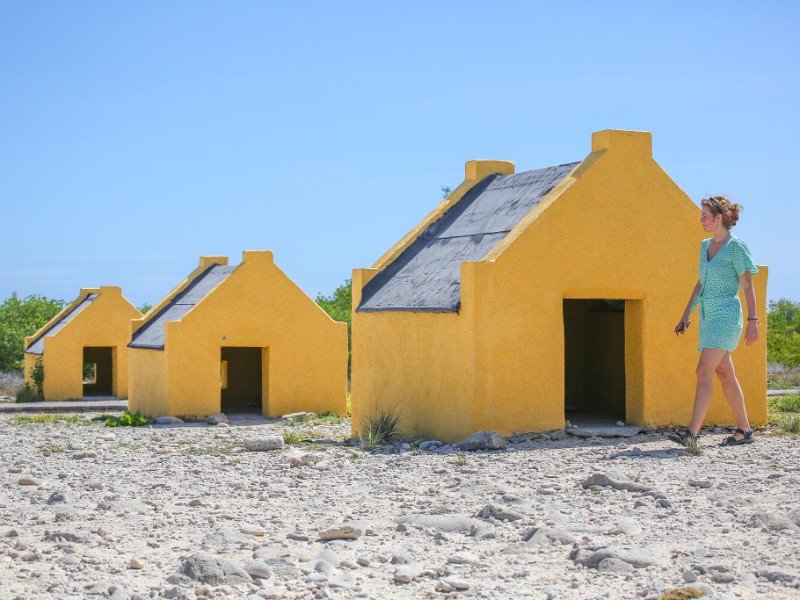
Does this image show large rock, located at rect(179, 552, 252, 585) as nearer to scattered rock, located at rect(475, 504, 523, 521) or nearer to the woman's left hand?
scattered rock, located at rect(475, 504, 523, 521)

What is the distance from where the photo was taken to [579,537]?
751 centimetres

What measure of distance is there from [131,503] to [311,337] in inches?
544

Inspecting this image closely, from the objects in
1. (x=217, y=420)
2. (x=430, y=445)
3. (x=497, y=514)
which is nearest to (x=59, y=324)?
(x=217, y=420)

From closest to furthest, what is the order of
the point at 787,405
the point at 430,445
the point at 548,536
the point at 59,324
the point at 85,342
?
the point at 548,536 < the point at 430,445 < the point at 787,405 < the point at 85,342 < the point at 59,324

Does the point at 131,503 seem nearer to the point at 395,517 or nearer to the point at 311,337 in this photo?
the point at 395,517

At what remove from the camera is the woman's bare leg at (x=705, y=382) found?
11.0 metres

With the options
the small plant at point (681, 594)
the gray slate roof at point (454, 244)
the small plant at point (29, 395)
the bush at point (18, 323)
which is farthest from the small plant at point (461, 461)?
→ the bush at point (18, 323)

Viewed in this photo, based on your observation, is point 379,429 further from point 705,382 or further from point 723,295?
point 723,295

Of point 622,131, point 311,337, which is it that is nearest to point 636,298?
point 622,131

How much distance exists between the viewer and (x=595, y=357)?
54.4ft

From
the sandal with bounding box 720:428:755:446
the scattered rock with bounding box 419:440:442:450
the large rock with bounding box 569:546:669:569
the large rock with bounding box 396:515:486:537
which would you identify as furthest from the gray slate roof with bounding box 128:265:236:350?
the large rock with bounding box 569:546:669:569

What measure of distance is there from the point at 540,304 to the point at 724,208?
8.86 feet

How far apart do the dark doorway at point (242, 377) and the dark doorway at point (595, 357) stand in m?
11.5

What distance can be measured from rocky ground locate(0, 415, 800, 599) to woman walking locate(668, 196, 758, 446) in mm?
639
